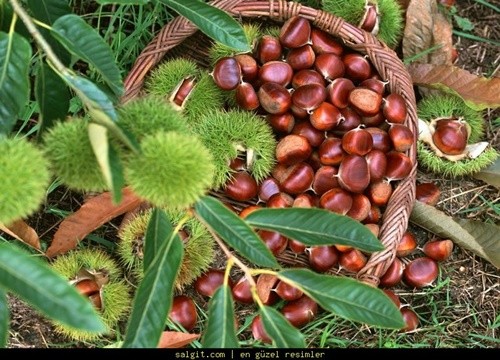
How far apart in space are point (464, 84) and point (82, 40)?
1.21 m

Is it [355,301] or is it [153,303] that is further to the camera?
[355,301]

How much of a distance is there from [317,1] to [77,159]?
130cm

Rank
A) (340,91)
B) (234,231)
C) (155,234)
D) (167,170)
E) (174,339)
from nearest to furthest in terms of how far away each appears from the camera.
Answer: (167,170)
(234,231)
(155,234)
(174,339)
(340,91)

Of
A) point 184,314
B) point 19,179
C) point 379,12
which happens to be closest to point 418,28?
point 379,12

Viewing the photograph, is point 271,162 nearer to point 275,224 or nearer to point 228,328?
point 275,224

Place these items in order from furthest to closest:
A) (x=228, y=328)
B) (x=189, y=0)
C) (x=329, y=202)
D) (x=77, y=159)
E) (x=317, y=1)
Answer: (x=317, y=1) < (x=329, y=202) < (x=189, y=0) < (x=228, y=328) < (x=77, y=159)

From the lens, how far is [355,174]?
1778mm

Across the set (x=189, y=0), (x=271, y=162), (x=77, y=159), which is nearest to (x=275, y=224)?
(x=77, y=159)

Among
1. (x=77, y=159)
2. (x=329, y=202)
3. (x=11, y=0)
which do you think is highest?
(x=11, y=0)

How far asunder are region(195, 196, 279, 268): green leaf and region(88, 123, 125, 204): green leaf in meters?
0.23

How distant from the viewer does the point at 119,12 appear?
200 cm

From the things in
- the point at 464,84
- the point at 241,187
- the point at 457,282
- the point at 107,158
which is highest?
the point at 107,158

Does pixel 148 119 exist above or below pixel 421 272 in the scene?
above

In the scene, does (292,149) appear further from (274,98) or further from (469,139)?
(469,139)
